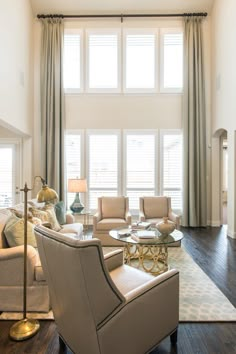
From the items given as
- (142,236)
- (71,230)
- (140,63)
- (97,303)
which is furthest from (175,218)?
(140,63)

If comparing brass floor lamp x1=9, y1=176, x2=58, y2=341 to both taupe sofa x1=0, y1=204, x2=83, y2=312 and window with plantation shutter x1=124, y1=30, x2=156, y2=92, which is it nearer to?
taupe sofa x1=0, y1=204, x2=83, y2=312

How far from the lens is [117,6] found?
649 cm

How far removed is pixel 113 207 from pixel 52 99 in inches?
130

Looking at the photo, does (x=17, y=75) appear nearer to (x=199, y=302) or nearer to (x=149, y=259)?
(x=149, y=259)

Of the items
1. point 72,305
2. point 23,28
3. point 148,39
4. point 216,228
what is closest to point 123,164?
point 216,228

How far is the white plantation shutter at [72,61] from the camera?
22.1 feet

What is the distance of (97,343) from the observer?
61.4 inches

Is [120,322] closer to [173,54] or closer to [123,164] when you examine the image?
[123,164]

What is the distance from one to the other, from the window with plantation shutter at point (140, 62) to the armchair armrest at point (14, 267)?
536 cm

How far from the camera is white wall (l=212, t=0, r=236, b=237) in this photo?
5461mm

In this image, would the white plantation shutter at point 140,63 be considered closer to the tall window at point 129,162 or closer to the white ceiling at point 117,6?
the white ceiling at point 117,6

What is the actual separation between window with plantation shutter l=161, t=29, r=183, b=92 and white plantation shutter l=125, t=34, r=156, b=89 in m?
0.27

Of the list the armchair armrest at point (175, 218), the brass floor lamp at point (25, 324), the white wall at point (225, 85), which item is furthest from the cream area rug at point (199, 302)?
the white wall at point (225, 85)

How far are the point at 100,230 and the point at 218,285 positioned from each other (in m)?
2.36
